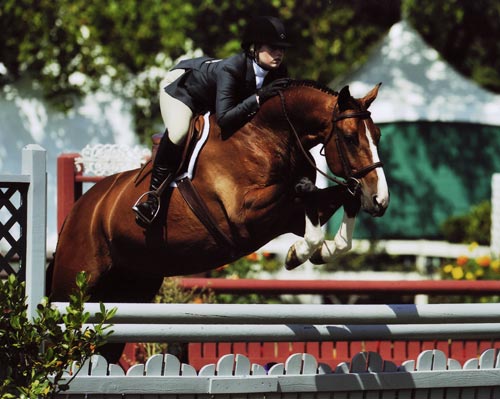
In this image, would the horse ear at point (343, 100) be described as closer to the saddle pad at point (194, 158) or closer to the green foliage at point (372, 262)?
the saddle pad at point (194, 158)

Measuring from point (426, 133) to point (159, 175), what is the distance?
8.53 metres

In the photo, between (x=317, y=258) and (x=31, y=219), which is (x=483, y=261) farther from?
(x=31, y=219)

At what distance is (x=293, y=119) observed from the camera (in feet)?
18.4

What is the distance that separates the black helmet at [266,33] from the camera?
18.2 ft

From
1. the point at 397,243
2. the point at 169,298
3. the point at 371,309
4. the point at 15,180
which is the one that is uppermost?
the point at 15,180

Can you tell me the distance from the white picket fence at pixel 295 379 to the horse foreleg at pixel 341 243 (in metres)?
0.66

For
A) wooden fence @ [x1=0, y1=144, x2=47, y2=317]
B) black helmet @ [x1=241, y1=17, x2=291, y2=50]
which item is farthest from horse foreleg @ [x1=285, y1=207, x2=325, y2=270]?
wooden fence @ [x1=0, y1=144, x2=47, y2=317]

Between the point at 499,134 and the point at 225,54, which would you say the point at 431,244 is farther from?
the point at 225,54

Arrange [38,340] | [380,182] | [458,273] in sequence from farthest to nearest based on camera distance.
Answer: [458,273]
[380,182]
[38,340]

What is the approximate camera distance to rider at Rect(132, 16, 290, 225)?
18.3 ft

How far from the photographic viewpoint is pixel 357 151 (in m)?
5.36

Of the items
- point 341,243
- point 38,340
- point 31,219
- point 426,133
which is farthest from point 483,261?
point 38,340

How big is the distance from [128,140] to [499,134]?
4.50 m

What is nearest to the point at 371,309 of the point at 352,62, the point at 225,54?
the point at 225,54
